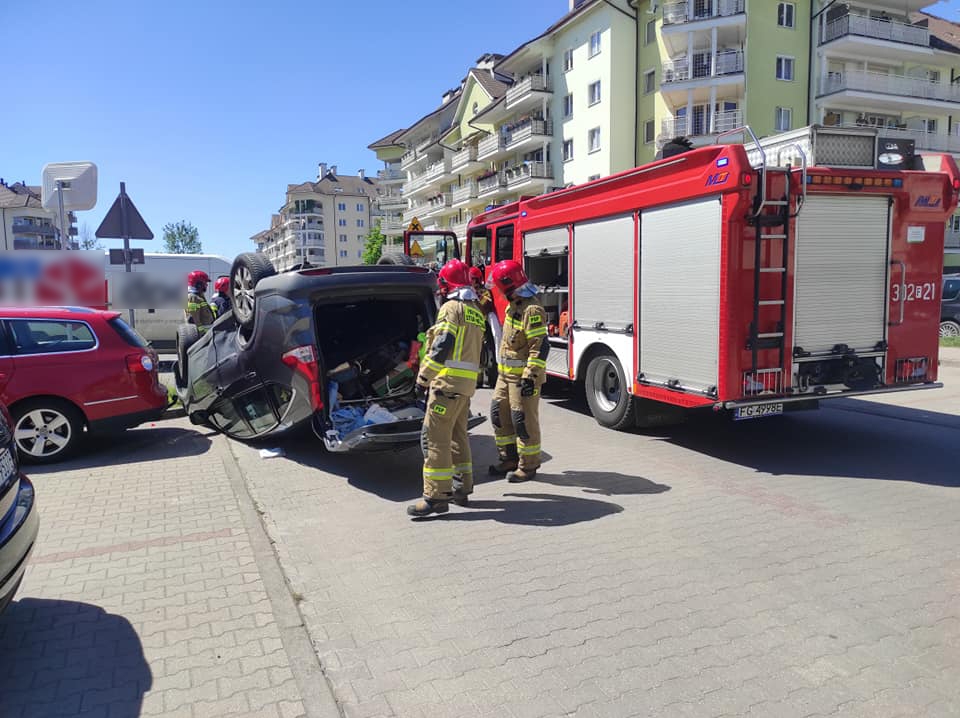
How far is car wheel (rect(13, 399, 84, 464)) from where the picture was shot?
6.56 metres

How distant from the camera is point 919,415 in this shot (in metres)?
8.58

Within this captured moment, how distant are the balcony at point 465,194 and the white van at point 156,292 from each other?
108 feet

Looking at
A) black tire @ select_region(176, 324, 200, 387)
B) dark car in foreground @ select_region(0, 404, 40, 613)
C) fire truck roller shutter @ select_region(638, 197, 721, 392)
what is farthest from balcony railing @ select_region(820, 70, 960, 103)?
dark car in foreground @ select_region(0, 404, 40, 613)

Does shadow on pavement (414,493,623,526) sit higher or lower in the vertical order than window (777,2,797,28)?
lower

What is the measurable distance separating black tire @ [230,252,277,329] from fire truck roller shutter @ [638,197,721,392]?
3950 mm

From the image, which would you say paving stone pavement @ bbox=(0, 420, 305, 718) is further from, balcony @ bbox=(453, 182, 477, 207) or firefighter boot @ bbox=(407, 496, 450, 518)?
balcony @ bbox=(453, 182, 477, 207)

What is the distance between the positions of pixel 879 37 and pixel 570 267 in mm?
34040

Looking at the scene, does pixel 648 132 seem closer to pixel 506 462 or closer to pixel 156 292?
pixel 156 292

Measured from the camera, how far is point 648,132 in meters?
33.8

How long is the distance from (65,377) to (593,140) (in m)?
33.2

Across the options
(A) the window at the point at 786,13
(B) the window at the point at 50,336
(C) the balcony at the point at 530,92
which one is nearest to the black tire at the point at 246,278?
(B) the window at the point at 50,336

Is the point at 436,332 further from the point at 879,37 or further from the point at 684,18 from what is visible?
the point at 879,37

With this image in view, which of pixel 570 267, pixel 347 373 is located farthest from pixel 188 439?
pixel 570 267

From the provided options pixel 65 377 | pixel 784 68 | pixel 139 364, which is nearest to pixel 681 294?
pixel 139 364
